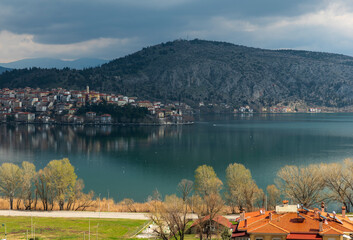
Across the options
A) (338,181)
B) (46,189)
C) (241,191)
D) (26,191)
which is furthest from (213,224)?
(26,191)

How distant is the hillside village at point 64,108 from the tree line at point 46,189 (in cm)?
10118

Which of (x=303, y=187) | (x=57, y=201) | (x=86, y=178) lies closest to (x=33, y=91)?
(x=86, y=178)

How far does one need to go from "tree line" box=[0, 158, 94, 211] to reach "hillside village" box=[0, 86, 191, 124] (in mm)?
101178

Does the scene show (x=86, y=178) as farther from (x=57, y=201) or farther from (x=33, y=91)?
(x=33, y=91)

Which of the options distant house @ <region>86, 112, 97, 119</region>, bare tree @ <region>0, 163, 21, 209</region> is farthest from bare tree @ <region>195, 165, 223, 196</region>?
distant house @ <region>86, 112, 97, 119</region>

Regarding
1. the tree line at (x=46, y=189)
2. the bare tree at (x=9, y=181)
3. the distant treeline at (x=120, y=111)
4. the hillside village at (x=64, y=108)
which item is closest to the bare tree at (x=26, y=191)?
the tree line at (x=46, y=189)

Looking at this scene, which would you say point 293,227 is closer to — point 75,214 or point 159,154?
point 75,214

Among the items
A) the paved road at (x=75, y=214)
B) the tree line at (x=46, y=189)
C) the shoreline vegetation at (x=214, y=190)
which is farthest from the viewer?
the tree line at (x=46, y=189)

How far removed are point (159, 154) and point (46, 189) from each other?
36.2m

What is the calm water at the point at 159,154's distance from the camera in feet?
160

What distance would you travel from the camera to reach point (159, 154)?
6962 cm

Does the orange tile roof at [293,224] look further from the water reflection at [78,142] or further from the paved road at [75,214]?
the water reflection at [78,142]

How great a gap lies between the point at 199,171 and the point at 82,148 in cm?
4853

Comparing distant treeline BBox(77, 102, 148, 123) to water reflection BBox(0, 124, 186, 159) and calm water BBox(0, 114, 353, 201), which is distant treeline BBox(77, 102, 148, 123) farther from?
calm water BBox(0, 114, 353, 201)
